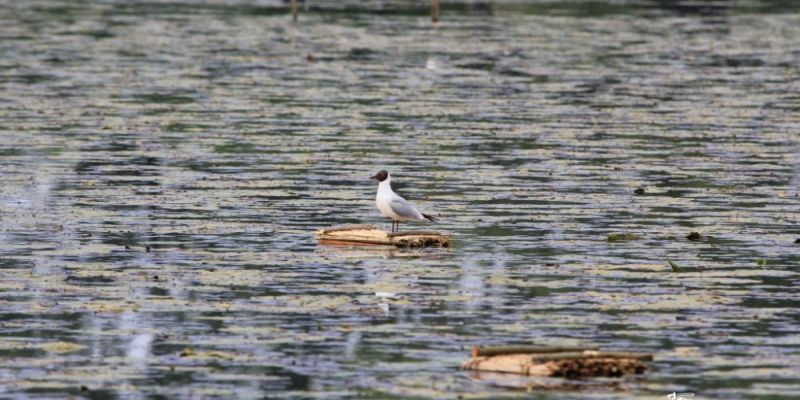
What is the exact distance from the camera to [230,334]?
1706 centimetres

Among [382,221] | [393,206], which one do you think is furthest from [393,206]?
[382,221]

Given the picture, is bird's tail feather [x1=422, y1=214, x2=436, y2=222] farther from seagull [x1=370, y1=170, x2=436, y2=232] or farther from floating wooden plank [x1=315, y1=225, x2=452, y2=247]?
floating wooden plank [x1=315, y1=225, x2=452, y2=247]

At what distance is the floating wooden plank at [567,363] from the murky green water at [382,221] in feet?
0.62

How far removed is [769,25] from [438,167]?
48000mm

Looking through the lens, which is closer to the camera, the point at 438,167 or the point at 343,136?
the point at 438,167

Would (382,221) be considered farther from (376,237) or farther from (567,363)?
(567,363)

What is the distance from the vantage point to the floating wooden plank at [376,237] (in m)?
22.4

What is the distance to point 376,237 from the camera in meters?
22.4

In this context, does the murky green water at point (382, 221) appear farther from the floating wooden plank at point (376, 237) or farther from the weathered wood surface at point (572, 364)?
the floating wooden plank at point (376, 237)

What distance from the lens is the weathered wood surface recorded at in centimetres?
1514

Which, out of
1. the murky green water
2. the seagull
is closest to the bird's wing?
the seagull

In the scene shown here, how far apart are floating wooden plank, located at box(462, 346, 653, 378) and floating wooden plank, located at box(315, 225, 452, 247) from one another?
23.2 ft

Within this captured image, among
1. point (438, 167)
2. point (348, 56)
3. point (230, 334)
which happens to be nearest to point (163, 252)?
point (230, 334)

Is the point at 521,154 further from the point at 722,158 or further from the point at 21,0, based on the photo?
the point at 21,0
